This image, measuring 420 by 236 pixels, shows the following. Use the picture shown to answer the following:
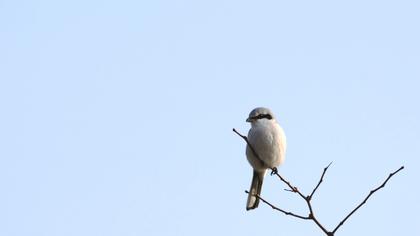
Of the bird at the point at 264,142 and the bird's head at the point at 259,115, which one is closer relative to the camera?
the bird at the point at 264,142

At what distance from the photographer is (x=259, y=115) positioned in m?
6.68

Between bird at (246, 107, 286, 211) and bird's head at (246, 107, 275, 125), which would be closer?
bird at (246, 107, 286, 211)

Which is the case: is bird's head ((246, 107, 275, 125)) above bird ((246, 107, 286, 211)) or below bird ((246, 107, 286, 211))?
above

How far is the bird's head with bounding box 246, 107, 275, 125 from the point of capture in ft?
21.9

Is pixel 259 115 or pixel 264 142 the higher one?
pixel 259 115

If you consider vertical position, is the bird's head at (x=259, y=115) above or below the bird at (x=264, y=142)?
above

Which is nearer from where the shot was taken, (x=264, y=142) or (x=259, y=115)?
(x=264, y=142)

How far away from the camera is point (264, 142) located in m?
6.47

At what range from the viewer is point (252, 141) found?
649cm

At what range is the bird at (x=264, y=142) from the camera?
6.48 meters

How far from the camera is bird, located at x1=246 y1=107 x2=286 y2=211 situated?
648 cm

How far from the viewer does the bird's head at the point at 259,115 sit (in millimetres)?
6664

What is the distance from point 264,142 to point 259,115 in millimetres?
→ 342

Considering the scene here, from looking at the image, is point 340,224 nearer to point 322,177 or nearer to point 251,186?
point 322,177
